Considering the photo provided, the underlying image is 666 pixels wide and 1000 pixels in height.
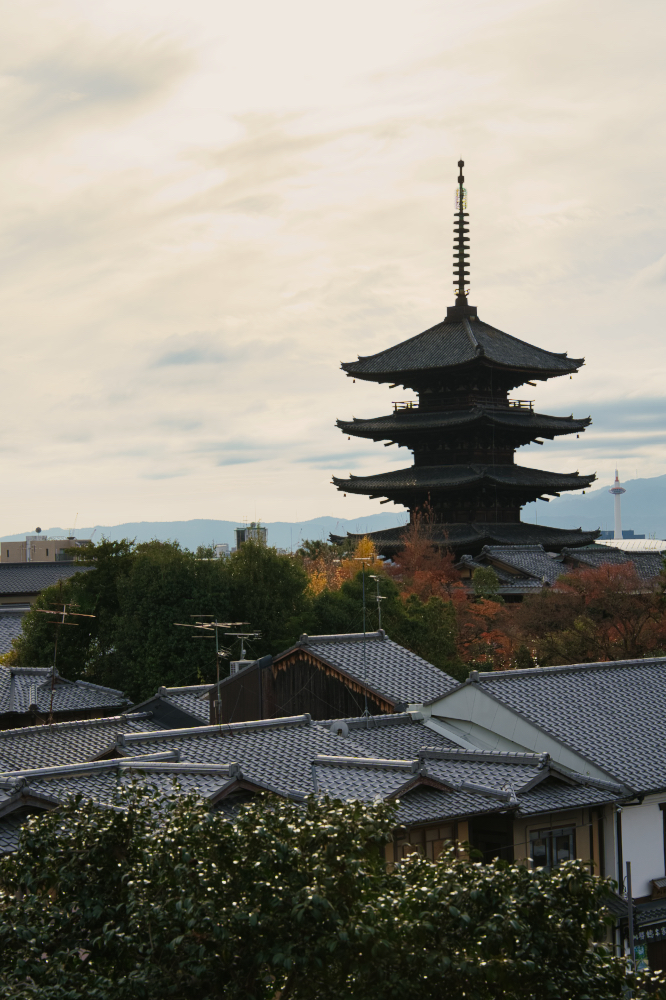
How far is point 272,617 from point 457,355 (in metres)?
24.9

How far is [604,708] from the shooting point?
95.2 feet

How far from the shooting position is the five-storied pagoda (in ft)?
204

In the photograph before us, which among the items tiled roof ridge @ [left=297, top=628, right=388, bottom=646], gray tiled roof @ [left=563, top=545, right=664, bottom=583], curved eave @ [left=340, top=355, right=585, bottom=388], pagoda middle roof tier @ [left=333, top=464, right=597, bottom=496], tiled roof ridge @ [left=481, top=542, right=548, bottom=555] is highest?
curved eave @ [left=340, top=355, right=585, bottom=388]

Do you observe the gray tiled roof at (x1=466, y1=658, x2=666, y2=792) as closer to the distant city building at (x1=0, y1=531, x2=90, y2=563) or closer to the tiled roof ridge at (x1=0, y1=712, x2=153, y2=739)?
the tiled roof ridge at (x1=0, y1=712, x2=153, y2=739)

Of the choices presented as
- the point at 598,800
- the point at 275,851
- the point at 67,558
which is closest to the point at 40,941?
the point at 275,851

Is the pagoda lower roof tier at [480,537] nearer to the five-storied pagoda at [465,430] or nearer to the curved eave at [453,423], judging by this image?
the five-storied pagoda at [465,430]

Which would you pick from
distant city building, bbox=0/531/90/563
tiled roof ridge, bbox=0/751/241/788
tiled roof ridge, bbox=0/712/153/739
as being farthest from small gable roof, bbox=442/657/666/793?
distant city building, bbox=0/531/90/563

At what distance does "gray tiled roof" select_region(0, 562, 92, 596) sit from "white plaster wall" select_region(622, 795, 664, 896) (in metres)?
63.3

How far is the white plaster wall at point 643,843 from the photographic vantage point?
947 inches

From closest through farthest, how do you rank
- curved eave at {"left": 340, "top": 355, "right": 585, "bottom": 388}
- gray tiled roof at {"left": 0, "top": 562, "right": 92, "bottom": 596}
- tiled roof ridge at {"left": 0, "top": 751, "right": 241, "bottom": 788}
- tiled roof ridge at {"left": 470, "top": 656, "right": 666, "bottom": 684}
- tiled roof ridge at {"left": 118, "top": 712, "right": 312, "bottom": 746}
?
tiled roof ridge at {"left": 0, "top": 751, "right": 241, "bottom": 788} → tiled roof ridge at {"left": 118, "top": 712, "right": 312, "bottom": 746} → tiled roof ridge at {"left": 470, "top": 656, "right": 666, "bottom": 684} → curved eave at {"left": 340, "top": 355, "right": 585, "bottom": 388} → gray tiled roof at {"left": 0, "top": 562, "right": 92, "bottom": 596}

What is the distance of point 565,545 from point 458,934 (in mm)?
56370

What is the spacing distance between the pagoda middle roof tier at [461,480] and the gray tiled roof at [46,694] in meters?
25.6

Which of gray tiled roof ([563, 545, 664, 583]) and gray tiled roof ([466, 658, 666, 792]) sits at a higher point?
gray tiled roof ([563, 545, 664, 583])

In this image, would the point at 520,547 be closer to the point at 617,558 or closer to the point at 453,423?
the point at 617,558
